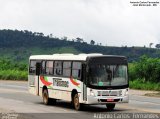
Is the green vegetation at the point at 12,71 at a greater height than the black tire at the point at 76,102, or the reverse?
the black tire at the point at 76,102

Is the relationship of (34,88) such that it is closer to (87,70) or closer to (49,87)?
(49,87)

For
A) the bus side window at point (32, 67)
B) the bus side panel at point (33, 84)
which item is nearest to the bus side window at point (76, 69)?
the bus side panel at point (33, 84)

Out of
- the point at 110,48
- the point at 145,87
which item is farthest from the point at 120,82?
the point at 110,48

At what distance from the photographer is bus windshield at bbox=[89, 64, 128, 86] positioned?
2720 centimetres

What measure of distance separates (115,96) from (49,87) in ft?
18.9

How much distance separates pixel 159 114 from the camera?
2461cm

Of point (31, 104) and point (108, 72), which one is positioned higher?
point (108, 72)

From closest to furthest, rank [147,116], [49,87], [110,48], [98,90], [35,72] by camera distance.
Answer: [147,116] < [98,90] < [49,87] < [35,72] < [110,48]

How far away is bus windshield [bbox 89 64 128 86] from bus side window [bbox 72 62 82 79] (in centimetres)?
90

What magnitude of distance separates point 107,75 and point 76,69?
1.88 meters

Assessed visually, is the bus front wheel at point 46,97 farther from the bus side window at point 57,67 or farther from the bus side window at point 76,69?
the bus side window at point 76,69

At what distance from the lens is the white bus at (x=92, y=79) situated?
27.0 m

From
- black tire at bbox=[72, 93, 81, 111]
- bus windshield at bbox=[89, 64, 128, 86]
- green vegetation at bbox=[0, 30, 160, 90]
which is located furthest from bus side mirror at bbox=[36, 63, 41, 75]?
green vegetation at bbox=[0, 30, 160, 90]

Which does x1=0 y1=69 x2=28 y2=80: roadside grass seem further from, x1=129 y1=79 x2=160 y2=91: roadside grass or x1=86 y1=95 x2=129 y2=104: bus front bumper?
x1=86 y1=95 x2=129 y2=104: bus front bumper
